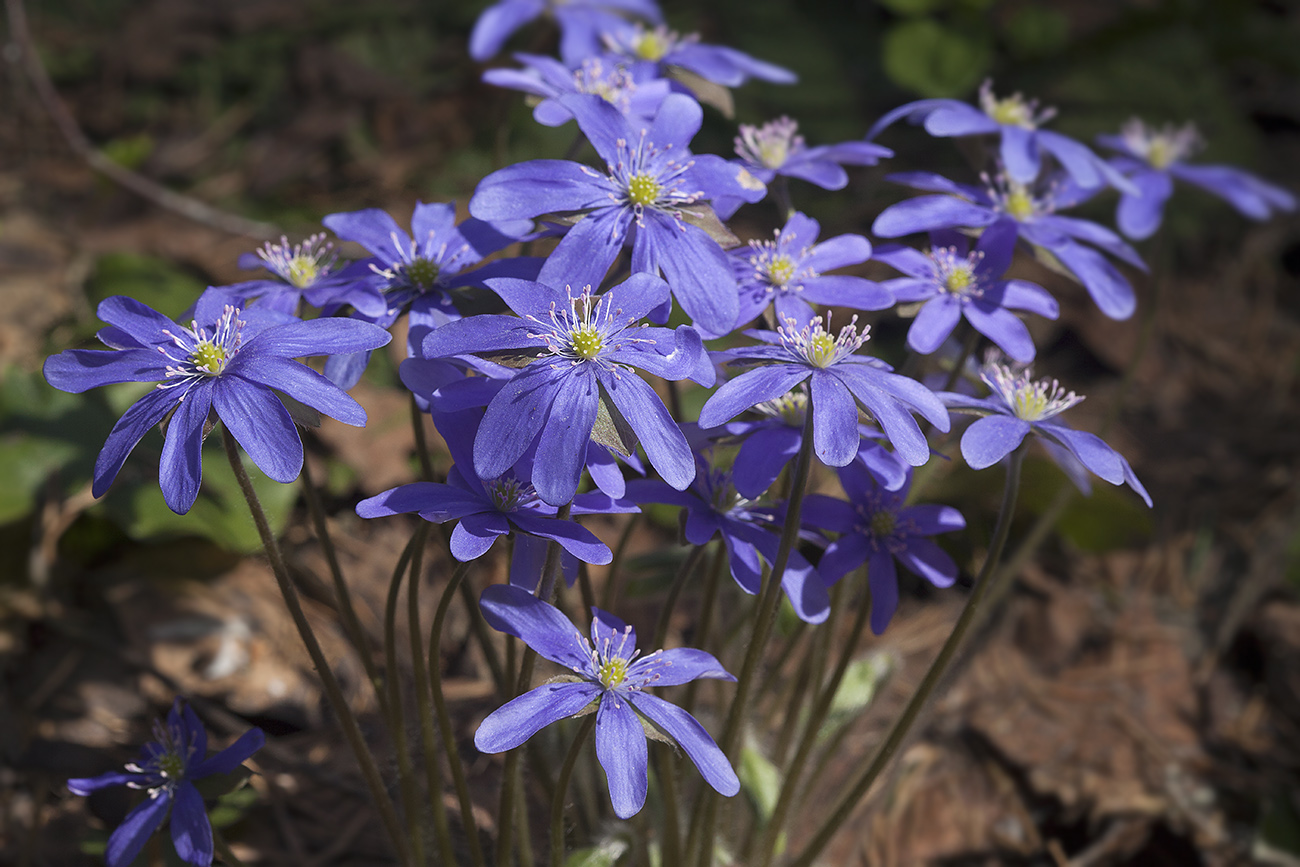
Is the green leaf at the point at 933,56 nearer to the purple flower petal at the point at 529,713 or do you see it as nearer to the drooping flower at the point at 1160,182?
the drooping flower at the point at 1160,182

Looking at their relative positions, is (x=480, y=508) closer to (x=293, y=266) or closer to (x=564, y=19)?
(x=293, y=266)

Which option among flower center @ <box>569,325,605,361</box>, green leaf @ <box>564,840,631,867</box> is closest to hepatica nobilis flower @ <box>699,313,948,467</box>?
flower center @ <box>569,325,605,361</box>

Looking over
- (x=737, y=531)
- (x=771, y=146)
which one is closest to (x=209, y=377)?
(x=737, y=531)

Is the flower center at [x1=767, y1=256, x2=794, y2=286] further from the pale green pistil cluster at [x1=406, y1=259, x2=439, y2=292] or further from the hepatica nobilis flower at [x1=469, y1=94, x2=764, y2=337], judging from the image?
the pale green pistil cluster at [x1=406, y1=259, x2=439, y2=292]

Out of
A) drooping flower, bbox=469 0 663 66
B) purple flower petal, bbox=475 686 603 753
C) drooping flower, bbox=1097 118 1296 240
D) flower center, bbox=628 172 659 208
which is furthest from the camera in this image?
drooping flower, bbox=469 0 663 66

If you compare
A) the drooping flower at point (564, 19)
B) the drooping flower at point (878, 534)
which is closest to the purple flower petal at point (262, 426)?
the drooping flower at point (878, 534)
